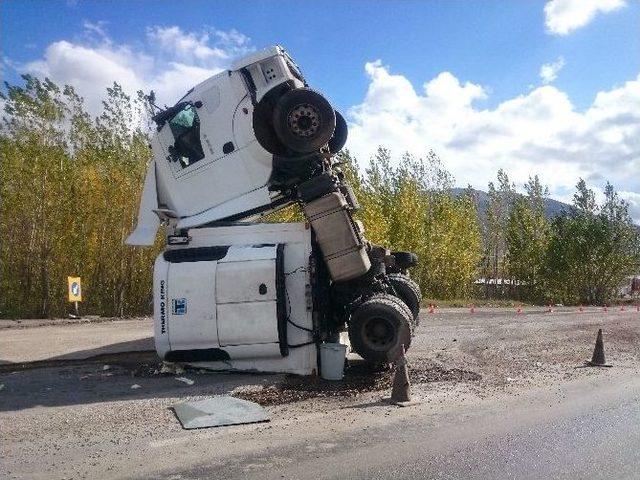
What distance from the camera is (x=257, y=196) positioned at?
28.2ft

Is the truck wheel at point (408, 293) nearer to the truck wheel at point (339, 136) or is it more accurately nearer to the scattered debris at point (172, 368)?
the truck wheel at point (339, 136)

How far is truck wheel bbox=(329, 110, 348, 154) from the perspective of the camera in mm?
9352

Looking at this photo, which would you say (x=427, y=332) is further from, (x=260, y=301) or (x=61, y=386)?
(x=61, y=386)

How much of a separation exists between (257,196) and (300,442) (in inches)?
170

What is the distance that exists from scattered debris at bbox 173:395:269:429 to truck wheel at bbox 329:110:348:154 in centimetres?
465

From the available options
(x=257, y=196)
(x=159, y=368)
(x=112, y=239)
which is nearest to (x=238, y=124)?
(x=257, y=196)

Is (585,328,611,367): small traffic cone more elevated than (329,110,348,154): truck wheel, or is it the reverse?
(329,110,348,154): truck wheel

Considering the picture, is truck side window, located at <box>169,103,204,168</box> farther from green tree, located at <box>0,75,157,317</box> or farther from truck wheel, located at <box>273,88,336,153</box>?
green tree, located at <box>0,75,157,317</box>

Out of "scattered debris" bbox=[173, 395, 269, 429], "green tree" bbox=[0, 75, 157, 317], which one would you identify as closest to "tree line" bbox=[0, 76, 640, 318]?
"green tree" bbox=[0, 75, 157, 317]

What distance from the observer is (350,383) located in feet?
25.5

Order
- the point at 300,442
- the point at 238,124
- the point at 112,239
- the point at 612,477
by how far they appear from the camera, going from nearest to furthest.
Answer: the point at 612,477, the point at 300,442, the point at 238,124, the point at 112,239

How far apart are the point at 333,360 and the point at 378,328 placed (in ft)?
2.61

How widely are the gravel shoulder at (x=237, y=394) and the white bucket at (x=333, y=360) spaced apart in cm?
24

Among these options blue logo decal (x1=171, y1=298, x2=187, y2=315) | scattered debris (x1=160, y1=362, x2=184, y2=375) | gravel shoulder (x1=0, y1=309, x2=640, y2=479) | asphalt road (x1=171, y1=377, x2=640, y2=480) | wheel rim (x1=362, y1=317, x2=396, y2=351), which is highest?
blue logo decal (x1=171, y1=298, x2=187, y2=315)
